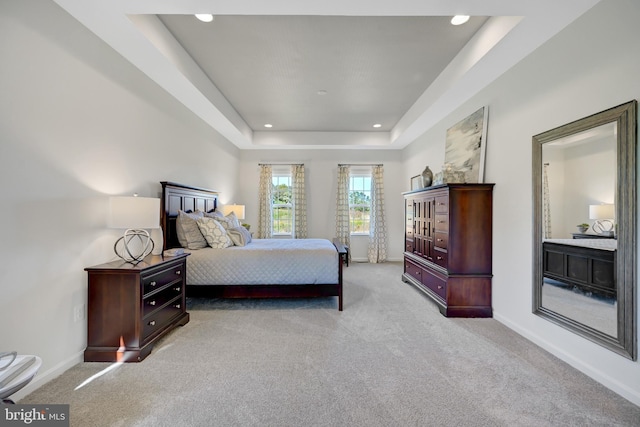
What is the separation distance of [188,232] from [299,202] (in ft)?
9.89

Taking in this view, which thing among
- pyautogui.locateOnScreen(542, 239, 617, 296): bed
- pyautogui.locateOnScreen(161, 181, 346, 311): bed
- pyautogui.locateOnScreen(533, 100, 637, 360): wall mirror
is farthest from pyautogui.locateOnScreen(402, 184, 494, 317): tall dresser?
pyautogui.locateOnScreen(161, 181, 346, 311): bed

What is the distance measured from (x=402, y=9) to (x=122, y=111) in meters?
2.57

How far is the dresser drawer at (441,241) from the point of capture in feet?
9.96

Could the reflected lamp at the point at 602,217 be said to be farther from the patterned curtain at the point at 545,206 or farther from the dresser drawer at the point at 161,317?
the dresser drawer at the point at 161,317

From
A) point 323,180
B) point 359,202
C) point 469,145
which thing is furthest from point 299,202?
point 469,145

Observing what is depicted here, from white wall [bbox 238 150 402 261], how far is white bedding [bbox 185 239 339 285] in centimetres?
291

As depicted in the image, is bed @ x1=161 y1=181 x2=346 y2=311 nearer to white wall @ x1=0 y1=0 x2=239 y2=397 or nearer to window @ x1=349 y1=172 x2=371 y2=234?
white wall @ x1=0 y1=0 x2=239 y2=397

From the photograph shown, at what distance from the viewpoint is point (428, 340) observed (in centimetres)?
240

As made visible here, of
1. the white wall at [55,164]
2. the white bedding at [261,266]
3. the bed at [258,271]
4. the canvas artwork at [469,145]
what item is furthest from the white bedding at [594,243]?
the white wall at [55,164]

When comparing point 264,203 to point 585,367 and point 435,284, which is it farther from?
point 585,367

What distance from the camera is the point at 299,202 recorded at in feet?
19.7

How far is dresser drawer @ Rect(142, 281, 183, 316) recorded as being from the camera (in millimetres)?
2131

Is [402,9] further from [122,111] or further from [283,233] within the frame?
[283,233]

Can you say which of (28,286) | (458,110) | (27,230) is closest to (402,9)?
(458,110)
